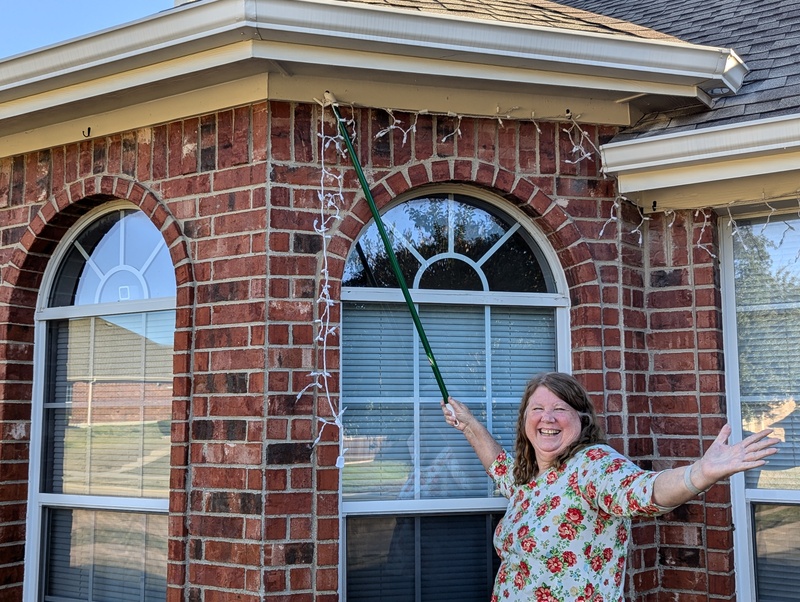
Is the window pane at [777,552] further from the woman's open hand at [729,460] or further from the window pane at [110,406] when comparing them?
the window pane at [110,406]

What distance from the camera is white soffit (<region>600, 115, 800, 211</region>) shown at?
3.66 m

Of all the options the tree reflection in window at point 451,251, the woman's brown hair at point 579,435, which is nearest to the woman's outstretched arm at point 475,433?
the woman's brown hair at point 579,435

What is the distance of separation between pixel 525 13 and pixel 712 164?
1151 mm

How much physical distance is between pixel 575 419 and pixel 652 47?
1.80 meters

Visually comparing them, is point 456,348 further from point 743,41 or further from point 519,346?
point 743,41

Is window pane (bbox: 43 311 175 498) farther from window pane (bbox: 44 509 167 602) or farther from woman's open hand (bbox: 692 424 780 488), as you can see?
Result: woman's open hand (bbox: 692 424 780 488)

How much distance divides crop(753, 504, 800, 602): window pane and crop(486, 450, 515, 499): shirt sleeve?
1.57m

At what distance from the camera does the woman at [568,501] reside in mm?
2578

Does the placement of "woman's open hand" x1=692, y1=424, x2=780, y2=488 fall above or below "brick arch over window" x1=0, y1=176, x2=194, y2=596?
below

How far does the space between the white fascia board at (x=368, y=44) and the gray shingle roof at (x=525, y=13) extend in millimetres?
172

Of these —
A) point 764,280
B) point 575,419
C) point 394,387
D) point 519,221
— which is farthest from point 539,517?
point 764,280

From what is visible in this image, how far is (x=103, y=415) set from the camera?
4.32m

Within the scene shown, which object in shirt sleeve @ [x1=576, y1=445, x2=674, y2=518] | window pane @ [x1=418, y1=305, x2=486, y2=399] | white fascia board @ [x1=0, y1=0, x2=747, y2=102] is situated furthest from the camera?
window pane @ [x1=418, y1=305, x2=486, y2=399]

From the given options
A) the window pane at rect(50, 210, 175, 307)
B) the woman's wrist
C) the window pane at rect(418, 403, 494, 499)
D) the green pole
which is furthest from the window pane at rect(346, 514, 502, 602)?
the woman's wrist
